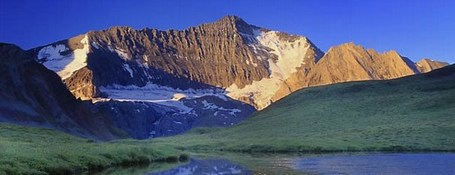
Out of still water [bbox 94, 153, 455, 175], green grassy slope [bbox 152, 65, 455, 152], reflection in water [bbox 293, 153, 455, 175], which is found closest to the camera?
reflection in water [bbox 293, 153, 455, 175]

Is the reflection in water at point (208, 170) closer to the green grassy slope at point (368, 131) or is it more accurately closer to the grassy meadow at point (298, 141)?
the grassy meadow at point (298, 141)

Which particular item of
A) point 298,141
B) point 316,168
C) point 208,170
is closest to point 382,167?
point 316,168

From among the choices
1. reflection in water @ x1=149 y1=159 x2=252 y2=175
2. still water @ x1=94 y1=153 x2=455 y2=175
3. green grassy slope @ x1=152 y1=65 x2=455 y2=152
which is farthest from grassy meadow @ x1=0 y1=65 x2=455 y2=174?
reflection in water @ x1=149 y1=159 x2=252 y2=175

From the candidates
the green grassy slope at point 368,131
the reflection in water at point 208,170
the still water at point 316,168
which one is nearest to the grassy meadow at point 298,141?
the green grassy slope at point 368,131

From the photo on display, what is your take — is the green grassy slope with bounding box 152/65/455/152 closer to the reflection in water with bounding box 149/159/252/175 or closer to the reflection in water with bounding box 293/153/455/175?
the reflection in water with bounding box 293/153/455/175

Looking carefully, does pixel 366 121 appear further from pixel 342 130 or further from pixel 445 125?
pixel 445 125

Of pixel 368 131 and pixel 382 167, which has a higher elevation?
pixel 368 131

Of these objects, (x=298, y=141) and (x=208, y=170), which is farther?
(x=298, y=141)

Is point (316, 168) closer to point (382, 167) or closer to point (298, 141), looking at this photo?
point (382, 167)

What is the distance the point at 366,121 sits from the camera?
176125mm

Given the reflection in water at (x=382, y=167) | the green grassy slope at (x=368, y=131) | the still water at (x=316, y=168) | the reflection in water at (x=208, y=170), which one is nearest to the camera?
the reflection in water at (x=382, y=167)

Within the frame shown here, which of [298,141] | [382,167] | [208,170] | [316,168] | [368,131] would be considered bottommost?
[382,167]

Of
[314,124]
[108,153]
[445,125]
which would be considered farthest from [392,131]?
[108,153]

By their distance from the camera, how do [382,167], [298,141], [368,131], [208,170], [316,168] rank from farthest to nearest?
[368,131], [298,141], [208,170], [316,168], [382,167]
